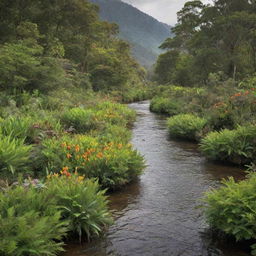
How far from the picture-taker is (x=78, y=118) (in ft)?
37.5

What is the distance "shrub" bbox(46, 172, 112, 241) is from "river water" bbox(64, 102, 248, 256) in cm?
24

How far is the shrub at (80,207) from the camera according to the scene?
16.2 feet

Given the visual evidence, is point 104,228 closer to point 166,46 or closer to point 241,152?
point 241,152

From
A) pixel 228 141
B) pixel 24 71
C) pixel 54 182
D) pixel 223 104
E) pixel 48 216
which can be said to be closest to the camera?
pixel 48 216

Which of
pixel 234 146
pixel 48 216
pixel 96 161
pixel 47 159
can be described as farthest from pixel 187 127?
pixel 48 216

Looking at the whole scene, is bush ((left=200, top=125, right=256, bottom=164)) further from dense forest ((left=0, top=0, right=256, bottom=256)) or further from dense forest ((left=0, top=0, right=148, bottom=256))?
dense forest ((left=0, top=0, right=148, bottom=256))

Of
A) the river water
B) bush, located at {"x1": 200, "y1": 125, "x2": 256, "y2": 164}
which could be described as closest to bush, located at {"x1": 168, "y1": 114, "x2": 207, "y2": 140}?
bush, located at {"x1": 200, "y1": 125, "x2": 256, "y2": 164}

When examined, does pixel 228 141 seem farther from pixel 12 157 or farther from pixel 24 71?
pixel 24 71

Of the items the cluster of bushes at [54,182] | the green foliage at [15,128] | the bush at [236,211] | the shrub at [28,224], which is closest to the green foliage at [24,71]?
the cluster of bushes at [54,182]

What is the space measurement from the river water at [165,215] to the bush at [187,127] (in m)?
3.09

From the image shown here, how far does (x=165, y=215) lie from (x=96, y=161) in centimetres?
220

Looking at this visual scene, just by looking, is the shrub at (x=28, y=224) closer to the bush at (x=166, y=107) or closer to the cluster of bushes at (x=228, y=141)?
the cluster of bushes at (x=228, y=141)

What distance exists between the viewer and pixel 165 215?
19.7ft

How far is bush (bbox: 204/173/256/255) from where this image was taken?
15.0 ft
